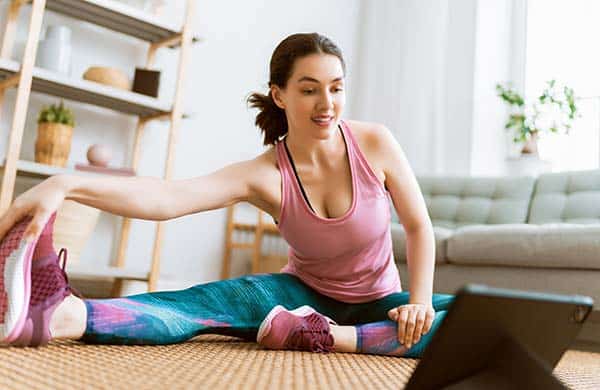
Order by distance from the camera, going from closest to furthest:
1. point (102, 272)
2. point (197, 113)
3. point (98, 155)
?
point (102, 272), point (98, 155), point (197, 113)

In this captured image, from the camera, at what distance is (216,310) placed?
1.25 m

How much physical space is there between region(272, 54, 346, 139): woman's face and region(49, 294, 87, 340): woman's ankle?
1.82 feet

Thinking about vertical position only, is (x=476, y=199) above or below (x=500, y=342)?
above

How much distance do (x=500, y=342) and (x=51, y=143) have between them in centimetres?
220

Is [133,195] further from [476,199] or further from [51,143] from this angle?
[476,199]

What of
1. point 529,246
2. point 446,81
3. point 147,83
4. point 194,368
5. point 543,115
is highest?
point 446,81

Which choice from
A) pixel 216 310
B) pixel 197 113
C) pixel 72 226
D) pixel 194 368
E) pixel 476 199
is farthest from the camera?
pixel 197 113

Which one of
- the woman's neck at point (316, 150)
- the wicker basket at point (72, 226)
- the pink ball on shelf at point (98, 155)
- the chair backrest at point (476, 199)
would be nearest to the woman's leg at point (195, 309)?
the woman's neck at point (316, 150)

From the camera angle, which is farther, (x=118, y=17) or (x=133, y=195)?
(x=118, y=17)

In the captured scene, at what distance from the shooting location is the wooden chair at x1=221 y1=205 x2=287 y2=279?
3311 millimetres

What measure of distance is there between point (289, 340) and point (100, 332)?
351 millimetres

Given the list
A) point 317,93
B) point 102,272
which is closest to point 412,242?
point 317,93

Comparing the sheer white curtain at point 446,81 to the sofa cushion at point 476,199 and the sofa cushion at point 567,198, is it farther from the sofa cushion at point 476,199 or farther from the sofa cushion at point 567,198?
the sofa cushion at point 567,198

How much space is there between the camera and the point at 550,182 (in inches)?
111
